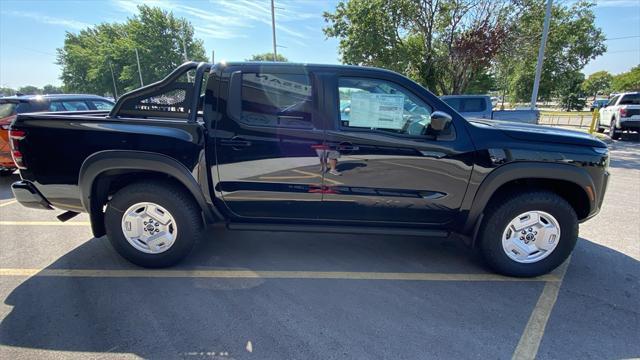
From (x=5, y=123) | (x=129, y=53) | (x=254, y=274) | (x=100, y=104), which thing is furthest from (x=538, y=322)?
(x=129, y=53)

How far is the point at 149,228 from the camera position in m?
2.98

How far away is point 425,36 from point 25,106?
15273 millimetres

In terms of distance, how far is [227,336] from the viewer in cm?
222

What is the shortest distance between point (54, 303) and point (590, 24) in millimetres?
26219

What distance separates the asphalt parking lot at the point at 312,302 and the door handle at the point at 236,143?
3.87 feet

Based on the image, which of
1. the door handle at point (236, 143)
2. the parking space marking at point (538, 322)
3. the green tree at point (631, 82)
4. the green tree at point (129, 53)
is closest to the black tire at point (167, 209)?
the door handle at point (236, 143)

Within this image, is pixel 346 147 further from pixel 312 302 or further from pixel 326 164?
pixel 312 302

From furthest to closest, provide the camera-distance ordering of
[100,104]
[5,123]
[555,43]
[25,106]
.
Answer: [555,43] → [100,104] → [25,106] → [5,123]

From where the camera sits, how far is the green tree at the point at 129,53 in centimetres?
3744

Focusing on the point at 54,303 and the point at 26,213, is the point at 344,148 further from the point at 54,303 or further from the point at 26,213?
the point at 26,213

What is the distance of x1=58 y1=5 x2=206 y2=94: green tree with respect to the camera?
37.4 m

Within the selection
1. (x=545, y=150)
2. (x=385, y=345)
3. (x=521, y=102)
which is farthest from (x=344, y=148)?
(x=521, y=102)

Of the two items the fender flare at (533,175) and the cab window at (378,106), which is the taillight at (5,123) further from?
the fender flare at (533,175)

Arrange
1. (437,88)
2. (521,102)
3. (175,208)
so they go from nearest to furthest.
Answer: (175,208) → (437,88) → (521,102)
